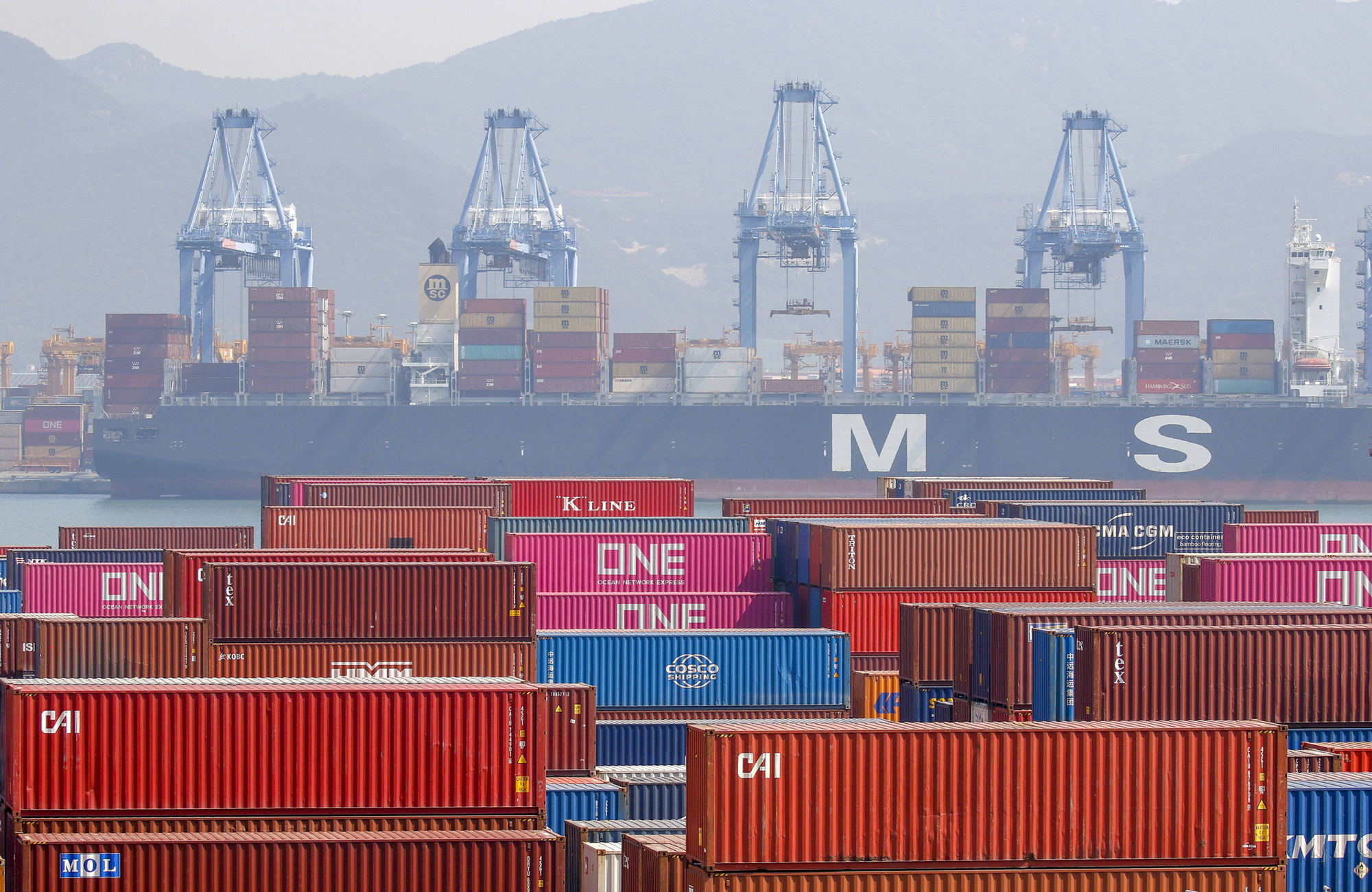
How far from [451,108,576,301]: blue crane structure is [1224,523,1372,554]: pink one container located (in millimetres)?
56684

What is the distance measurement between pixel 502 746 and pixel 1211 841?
4.48m

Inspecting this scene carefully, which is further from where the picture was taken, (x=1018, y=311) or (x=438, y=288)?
(x=438, y=288)

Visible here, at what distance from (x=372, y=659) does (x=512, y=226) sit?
67.5 m

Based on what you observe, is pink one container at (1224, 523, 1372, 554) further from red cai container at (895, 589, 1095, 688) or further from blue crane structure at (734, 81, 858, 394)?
blue crane structure at (734, 81, 858, 394)

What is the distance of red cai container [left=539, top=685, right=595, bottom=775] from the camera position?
14.1m

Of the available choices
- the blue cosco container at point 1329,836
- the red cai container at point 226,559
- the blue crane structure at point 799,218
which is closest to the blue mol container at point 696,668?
the red cai container at point 226,559

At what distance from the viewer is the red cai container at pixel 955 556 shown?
20.0 m

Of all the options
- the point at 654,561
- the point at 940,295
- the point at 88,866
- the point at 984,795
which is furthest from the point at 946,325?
the point at 88,866

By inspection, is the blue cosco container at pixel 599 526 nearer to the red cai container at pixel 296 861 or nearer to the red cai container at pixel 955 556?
the red cai container at pixel 955 556

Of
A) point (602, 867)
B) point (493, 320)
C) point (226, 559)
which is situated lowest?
point (602, 867)

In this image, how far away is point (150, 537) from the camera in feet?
107

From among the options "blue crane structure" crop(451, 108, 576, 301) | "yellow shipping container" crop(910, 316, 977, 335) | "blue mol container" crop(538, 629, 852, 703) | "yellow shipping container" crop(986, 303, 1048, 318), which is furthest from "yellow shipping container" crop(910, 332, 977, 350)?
"blue mol container" crop(538, 629, 852, 703)

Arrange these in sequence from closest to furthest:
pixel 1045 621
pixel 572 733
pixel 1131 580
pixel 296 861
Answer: pixel 296 861, pixel 1045 621, pixel 572 733, pixel 1131 580

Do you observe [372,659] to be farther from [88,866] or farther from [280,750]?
[88,866]
